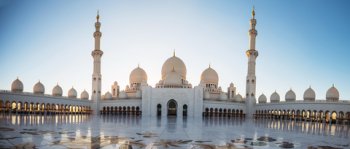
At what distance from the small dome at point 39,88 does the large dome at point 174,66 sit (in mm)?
18482

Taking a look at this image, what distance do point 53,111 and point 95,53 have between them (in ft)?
33.9

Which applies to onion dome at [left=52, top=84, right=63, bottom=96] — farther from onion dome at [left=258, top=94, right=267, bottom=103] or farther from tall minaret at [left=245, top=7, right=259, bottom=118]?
onion dome at [left=258, top=94, right=267, bottom=103]

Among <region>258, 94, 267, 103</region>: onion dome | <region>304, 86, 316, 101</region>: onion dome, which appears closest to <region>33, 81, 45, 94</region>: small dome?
<region>258, 94, 267, 103</region>: onion dome

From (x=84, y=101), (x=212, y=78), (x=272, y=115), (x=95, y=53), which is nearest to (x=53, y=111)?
(x=84, y=101)

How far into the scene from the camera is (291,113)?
3347 cm

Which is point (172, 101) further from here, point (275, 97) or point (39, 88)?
point (39, 88)

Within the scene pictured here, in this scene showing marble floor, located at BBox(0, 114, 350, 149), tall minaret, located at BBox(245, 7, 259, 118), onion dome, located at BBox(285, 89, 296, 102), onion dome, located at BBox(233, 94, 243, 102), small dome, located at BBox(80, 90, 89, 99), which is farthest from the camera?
small dome, located at BBox(80, 90, 89, 99)

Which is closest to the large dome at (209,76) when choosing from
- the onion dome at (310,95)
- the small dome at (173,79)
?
the small dome at (173,79)

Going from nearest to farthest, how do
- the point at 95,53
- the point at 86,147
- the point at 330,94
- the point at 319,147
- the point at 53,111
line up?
the point at 86,147
the point at 319,147
the point at 330,94
the point at 53,111
the point at 95,53

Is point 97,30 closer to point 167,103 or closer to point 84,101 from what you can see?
point 84,101

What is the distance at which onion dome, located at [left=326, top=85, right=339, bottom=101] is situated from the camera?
3269 centimetres

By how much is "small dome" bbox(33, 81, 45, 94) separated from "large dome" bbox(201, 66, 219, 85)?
2406cm

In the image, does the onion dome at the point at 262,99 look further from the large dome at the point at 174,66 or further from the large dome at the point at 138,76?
the large dome at the point at 138,76

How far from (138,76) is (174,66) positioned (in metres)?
6.39
